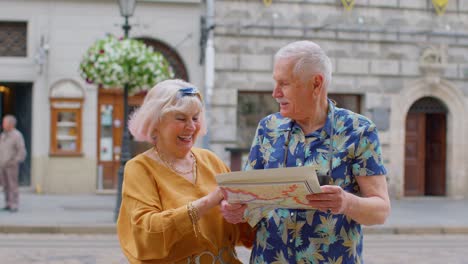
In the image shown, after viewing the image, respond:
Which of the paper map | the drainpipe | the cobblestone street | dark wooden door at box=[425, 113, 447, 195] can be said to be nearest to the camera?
the paper map

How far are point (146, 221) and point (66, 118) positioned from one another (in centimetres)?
1618

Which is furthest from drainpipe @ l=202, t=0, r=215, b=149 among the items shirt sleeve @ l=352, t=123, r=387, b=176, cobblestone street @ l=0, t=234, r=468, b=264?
shirt sleeve @ l=352, t=123, r=387, b=176

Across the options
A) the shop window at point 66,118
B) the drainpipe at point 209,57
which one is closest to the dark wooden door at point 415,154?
the drainpipe at point 209,57

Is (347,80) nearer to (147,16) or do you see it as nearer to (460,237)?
(147,16)

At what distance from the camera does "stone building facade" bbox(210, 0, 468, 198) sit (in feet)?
63.9

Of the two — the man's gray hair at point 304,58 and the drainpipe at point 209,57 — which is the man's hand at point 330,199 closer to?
the man's gray hair at point 304,58

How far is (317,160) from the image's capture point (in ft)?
10.6

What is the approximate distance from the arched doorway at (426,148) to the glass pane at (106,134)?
301 inches

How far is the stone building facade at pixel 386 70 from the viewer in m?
19.5

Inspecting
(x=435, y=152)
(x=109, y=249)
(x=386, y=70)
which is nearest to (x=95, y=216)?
(x=109, y=249)

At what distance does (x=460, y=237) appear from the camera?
1415cm

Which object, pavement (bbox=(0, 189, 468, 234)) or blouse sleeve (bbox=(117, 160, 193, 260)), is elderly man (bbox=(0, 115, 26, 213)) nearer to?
pavement (bbox=(0, 189, 468, 234))

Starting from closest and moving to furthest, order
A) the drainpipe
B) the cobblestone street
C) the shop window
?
the cobblestone street → the drainpipe → the shop window

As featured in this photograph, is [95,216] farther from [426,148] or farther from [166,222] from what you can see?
[166,222]
